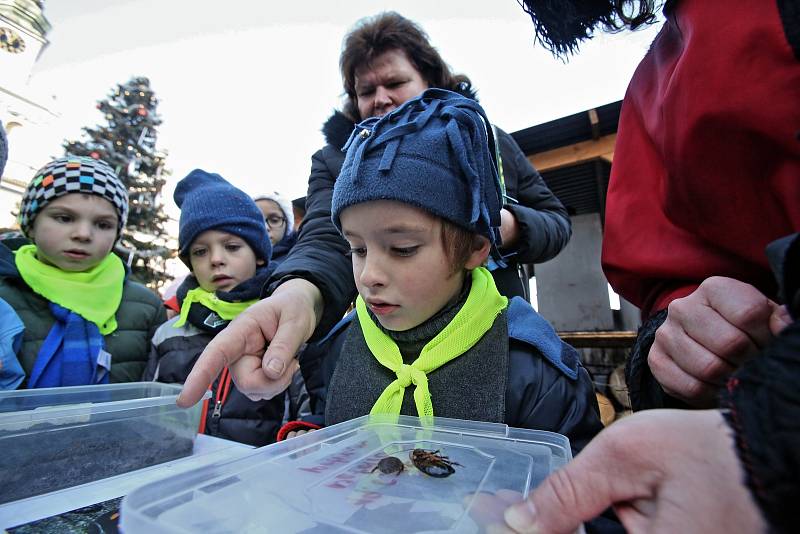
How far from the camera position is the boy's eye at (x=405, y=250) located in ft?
3.23

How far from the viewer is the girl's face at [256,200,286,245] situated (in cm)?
343

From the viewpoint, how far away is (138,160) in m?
8.15

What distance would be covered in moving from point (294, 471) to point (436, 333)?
59 centimetres

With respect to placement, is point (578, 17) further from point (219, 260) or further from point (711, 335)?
point (219, 260)

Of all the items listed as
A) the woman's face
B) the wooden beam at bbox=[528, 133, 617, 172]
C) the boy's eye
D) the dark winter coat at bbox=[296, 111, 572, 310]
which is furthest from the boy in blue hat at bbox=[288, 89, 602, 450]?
the wooden beam at bbox=[528, 133, 617, 172]

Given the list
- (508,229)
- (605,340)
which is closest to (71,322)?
(508,229)

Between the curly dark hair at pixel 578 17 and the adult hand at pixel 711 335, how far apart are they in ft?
1.98

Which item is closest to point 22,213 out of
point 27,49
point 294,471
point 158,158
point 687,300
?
point 294,471

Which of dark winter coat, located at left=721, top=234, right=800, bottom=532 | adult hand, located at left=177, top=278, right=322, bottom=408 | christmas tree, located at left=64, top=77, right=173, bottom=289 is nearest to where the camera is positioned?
dark winter coat, located at left=721, top=234, right=800, bottom=532

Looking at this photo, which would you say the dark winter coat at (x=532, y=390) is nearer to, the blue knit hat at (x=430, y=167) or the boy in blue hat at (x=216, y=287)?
the blue knit hat at (x=430, y=167)

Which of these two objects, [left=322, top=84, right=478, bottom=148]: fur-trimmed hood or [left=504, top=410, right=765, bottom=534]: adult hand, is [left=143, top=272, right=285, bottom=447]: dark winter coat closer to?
[left=322, top=84, right=478, bottom=148]: fur-trimmed hood

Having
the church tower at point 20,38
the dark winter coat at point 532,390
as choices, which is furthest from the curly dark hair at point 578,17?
the church tower at point 20,38

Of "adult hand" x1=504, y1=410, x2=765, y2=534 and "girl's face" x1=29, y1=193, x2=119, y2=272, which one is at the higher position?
"girl's face" x1=29, y1=193, x2=119, y2=272

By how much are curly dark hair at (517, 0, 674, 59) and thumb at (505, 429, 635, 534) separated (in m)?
0.87
